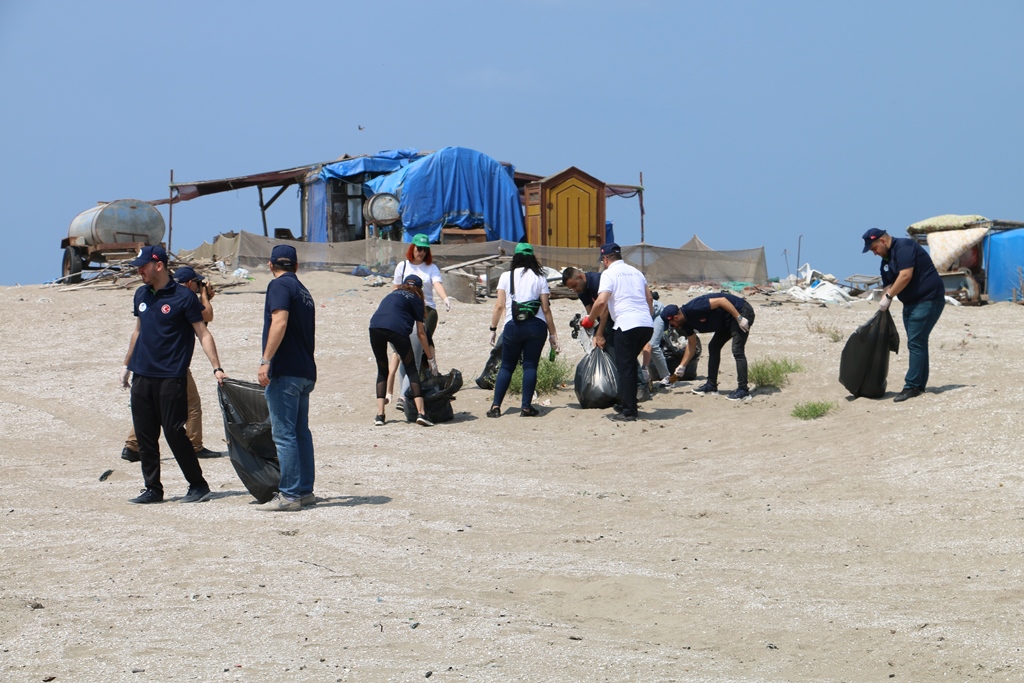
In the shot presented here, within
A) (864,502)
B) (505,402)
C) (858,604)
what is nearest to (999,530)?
(864,502)

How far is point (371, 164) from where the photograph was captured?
94.9 ft

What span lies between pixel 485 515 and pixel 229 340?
1156 centimetres

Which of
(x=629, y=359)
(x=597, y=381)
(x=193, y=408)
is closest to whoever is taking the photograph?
(x=193, y=408)

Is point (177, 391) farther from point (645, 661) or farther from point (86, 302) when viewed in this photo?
point (86, 302)

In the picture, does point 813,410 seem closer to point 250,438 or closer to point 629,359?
point 629,359

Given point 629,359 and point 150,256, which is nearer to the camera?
point 150,256

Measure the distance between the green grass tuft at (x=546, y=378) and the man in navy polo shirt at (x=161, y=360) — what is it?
6.01m

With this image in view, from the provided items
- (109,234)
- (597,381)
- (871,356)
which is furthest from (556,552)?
(109,234)

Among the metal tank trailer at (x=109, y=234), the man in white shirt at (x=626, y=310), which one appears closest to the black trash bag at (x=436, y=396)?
the man in white shirt at (x=626, y=310)

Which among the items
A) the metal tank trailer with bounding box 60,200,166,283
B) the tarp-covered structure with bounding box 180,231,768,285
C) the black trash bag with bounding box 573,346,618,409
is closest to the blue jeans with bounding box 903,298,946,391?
the black trash bag with bounding box 573,346,618,409

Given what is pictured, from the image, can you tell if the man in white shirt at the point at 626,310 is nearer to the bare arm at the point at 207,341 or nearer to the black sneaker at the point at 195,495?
the bare arm at the point at 207,341

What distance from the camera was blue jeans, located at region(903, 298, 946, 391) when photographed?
34.2ft

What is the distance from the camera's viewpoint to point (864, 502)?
715cm

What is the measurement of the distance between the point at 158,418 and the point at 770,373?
7.68 m
